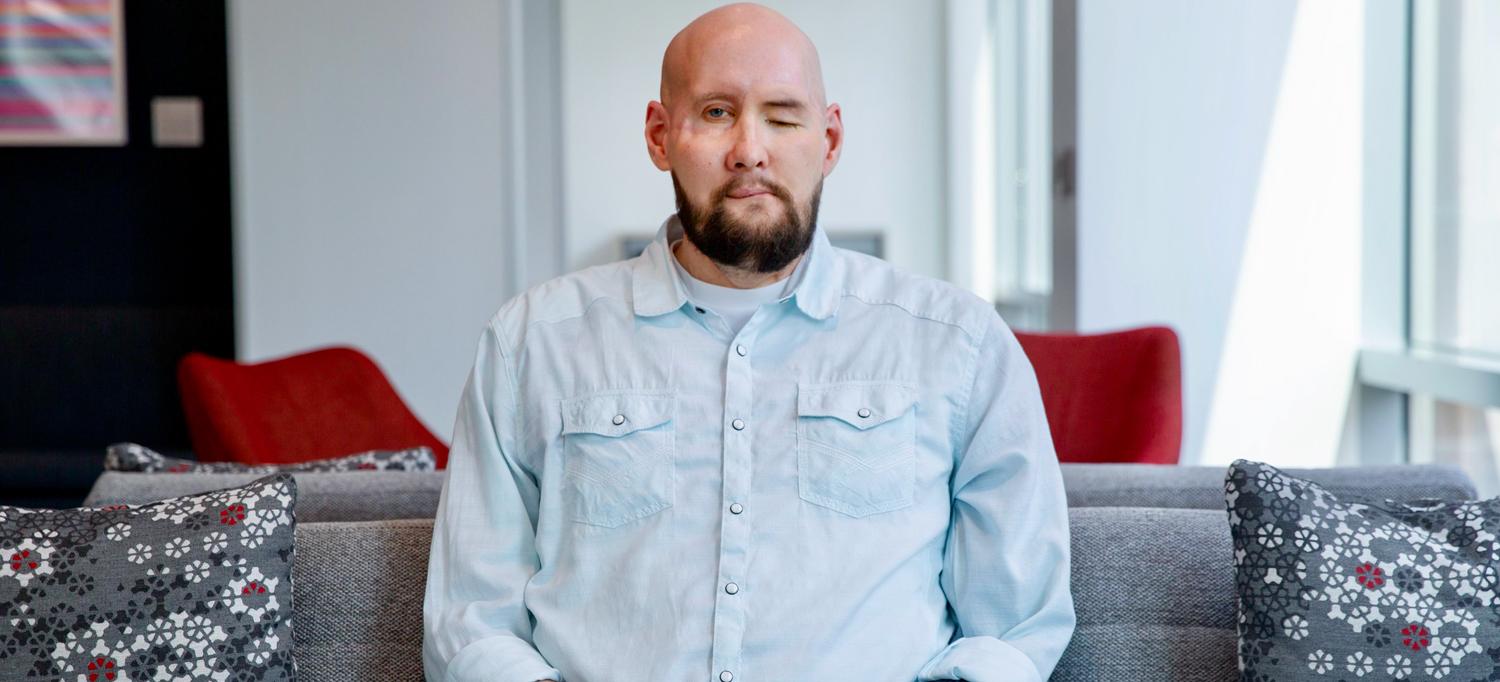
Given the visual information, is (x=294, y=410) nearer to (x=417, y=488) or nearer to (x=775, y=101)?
(x=417, y=488)

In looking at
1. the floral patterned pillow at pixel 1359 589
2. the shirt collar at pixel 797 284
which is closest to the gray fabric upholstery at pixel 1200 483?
the floral patterned pillow at pixel 1359 589

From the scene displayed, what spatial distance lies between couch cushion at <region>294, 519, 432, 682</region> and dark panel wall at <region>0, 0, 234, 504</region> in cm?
373

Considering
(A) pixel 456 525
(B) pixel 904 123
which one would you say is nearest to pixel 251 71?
(A) pixel 456 525

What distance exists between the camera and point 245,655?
167 centimetres

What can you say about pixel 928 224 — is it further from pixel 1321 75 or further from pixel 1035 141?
pixel 1321 75

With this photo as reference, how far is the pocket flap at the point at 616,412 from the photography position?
1703 millimetres

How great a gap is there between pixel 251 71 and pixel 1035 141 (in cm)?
322

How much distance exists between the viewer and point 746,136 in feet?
5.61

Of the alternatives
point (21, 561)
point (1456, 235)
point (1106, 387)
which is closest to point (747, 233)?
point (21, 561)

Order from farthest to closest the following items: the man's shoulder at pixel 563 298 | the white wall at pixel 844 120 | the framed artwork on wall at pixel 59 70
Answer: the white wall at pixel 844 120, the framed artwork on wall at pixel 59 70, the man's shoulder at pixel 563 298

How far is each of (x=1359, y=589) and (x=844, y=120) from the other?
21.0 ft

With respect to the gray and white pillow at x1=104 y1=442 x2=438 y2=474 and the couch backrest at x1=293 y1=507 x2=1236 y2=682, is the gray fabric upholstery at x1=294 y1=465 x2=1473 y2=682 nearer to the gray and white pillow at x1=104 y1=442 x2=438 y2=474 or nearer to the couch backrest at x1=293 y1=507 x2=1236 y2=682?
the couch backrest at x1=293 y1=507 x2=1236 y2=682

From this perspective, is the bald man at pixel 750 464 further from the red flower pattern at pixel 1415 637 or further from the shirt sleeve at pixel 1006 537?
the red flower pattern at pixel 1415 637

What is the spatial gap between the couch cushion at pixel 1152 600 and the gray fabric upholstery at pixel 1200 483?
0.18m
